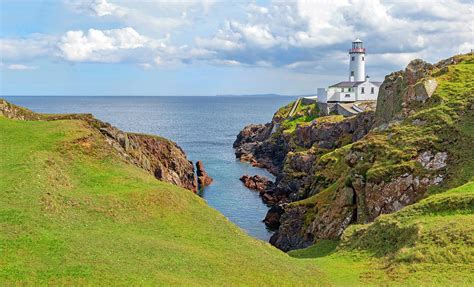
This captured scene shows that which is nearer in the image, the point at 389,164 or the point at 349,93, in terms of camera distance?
the point at 389,164

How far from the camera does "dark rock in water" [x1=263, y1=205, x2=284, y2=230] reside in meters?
68.2

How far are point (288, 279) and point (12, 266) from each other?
15.5 meters

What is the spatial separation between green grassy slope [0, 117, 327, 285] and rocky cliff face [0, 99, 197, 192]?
10.3 metres

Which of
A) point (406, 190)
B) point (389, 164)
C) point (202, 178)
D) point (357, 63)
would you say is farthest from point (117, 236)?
point (357, 63)

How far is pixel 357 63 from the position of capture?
14575cm

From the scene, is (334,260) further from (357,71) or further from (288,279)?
(357,71)

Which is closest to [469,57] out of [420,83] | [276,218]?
[420,83]

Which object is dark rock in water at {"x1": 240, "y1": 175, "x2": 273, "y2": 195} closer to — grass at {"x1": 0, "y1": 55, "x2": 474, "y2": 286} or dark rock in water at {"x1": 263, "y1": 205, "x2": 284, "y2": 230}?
dark rock in water at {"x1": 263, "y1": 205, "x2": 284, "y2": 230}

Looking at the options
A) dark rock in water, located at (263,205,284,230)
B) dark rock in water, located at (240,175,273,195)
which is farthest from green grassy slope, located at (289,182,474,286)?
dark rock in water, located at (240,175,273,195)

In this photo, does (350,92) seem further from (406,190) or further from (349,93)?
(406,190)

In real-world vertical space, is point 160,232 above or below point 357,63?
below

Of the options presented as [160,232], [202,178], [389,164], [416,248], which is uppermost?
[389,164]

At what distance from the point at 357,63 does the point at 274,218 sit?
3599 inches

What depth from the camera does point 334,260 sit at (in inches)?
1366
